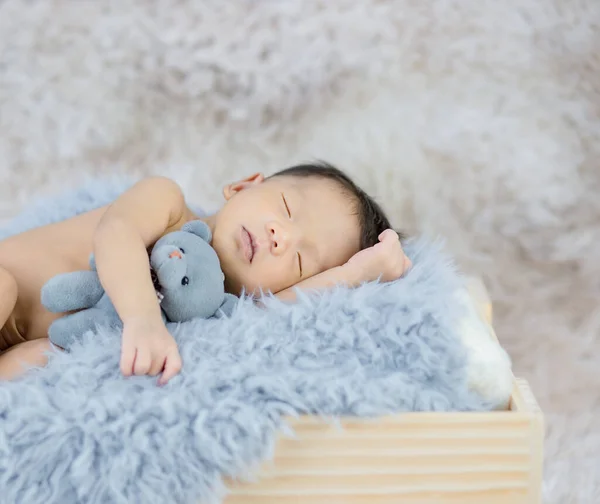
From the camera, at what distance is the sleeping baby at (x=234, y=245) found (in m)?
1.10

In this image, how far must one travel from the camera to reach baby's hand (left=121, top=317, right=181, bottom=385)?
37.6 inches

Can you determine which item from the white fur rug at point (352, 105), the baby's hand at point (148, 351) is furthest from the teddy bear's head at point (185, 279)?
the white fur rug at point (352, 105)

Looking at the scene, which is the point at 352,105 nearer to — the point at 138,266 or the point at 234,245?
the point at 234,245

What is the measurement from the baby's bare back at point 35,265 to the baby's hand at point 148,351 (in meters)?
0.28

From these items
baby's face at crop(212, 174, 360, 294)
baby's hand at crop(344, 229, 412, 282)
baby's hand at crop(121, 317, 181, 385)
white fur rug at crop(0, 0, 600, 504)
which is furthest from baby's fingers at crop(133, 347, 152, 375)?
white fur rug at crop(0, 0, 600, 504)

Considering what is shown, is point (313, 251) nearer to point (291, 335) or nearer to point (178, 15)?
point (291, 335)

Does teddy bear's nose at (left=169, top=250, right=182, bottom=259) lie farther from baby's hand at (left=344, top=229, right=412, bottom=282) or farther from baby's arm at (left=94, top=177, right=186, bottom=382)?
baby's hand at (left=344, top=229, right=412, bottom=282)

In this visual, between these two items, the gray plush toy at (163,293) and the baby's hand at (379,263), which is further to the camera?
the baby's hand at (379,263)

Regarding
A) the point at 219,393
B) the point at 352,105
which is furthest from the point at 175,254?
the point at 352,105

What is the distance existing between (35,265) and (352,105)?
3.44 ft

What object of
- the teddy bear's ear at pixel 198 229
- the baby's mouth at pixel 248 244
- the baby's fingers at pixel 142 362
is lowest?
the baby's fingers at pixel 142 362

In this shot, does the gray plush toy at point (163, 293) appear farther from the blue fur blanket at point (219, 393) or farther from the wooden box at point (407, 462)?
the wooden box at point (407, 462)

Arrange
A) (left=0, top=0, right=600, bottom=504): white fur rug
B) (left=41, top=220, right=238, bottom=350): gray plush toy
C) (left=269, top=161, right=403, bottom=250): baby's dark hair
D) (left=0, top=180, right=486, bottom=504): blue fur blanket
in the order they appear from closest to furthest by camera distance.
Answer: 1. (left=0, top=180, right=486, bottom=504): blue fur blanket
2. (left=41, top=220, right=238, bottom=350): gray plush toy
3. (left=269, top=161, right=403, bottom=250): baby's dark hair
4. (left=0, top=0, right=600, bottom=504): white fur rug

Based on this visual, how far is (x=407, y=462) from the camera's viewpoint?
0.96 metres
